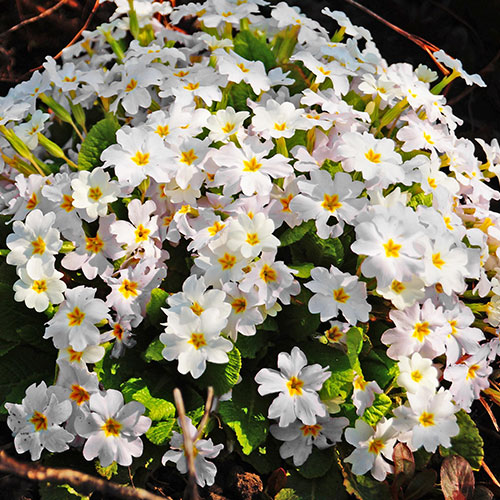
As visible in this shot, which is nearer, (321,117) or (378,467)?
(378,467)

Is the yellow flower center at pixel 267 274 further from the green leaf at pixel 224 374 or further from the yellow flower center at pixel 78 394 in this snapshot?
the yellow flower center at pixel 78 394

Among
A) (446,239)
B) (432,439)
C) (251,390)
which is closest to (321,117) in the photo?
(446,239)

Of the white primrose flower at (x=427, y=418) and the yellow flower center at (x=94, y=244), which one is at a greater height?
the white primrose flower at (x=427, y=418)

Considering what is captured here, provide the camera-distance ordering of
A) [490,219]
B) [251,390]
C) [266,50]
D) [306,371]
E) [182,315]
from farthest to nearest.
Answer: [266,50], [490,219], [251,390], [306,371], [182,315]

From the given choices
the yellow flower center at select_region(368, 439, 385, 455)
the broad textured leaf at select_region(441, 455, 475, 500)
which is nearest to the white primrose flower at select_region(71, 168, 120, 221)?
the yellow flower center at select_region(368, 439, 385, 455)

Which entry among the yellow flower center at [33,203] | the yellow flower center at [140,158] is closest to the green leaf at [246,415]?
the yellow flower center at [140,158]

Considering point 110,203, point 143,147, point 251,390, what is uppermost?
point 143,147

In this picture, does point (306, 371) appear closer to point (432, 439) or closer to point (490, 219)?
point (432, 439)
